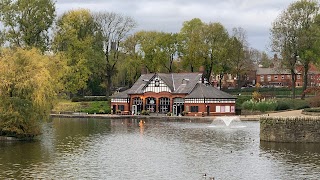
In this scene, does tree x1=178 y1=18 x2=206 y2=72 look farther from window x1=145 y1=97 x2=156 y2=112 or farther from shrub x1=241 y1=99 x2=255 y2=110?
shrub x1=241 y1=99 x2=255 y2=110

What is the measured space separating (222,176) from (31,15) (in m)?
54.6

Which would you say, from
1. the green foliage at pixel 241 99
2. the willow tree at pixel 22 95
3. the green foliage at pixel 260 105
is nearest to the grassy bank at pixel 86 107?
the green foliage at pixel 241 99

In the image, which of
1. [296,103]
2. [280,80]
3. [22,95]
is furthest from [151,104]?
[280,80]

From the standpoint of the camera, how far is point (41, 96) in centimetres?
4050

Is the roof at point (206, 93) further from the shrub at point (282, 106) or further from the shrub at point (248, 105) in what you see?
the shrub at point (282, 106)

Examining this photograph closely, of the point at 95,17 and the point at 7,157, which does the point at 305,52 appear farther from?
the point at 7,157

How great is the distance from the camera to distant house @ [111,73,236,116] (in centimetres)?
7400

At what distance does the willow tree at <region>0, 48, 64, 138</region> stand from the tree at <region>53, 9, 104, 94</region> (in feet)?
118

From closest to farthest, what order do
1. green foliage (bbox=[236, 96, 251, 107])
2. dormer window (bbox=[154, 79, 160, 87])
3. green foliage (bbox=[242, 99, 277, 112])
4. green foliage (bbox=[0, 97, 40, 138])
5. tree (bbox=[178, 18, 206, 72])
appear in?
green foliage (bbox=[0, 97, 40, 138]), green foliage (bbox=[242, 99, 277, 112]), dormer window (bbox=[154, 79, 160, 87]), green foliage (bbox=[236, 96, 251, 107]), tree (bbox=[178, 18, 206, 72])

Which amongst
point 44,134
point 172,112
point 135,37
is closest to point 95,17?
point 135,37

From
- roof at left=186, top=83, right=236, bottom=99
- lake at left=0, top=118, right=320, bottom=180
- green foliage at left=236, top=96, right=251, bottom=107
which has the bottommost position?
lake at left=0, top=118, right=320, bottom=180

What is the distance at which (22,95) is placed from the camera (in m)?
40.4

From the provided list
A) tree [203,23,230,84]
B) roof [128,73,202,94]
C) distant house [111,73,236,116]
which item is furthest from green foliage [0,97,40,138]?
tree [203,23,230,84]

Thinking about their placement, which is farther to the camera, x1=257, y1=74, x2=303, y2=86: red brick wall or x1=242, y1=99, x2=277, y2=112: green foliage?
x1=257, y1=74, x2=303, y2=86: red brick wall
